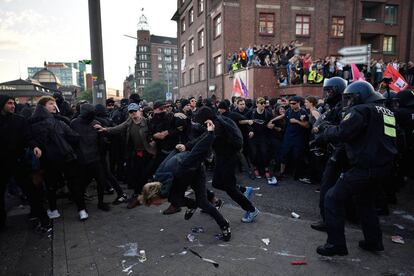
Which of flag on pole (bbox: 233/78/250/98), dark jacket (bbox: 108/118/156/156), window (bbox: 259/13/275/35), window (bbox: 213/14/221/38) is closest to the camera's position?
dark jacket (bbox: 108/118/156/156)

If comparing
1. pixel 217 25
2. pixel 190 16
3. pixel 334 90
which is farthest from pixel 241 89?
pixel 190 16

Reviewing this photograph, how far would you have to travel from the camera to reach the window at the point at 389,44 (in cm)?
2934

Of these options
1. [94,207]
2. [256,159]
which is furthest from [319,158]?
[94,207]

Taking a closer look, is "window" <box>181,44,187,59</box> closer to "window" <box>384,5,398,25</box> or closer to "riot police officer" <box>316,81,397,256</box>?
"window" <box>384,5,398,25</box>

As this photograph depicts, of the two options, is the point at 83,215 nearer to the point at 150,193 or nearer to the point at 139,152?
the point at 139,152

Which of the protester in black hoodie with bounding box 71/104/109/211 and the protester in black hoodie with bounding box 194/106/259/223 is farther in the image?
the protester in black hoodie with bounding box 71/104/109/211

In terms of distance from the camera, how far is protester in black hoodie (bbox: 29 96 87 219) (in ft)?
15.8

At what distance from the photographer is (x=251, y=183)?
23.5ft

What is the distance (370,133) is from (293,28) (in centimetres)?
2496

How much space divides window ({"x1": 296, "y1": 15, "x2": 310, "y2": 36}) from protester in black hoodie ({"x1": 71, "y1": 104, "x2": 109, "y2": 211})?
80.6 feet

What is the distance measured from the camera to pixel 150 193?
147 inches

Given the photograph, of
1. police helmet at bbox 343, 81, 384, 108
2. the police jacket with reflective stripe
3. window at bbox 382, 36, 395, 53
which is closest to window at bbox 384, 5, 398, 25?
window at bbox 382, 36, 395, 53

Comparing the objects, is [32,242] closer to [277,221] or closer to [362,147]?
[277,221]

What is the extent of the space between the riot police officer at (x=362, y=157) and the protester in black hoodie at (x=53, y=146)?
3.91 metres
